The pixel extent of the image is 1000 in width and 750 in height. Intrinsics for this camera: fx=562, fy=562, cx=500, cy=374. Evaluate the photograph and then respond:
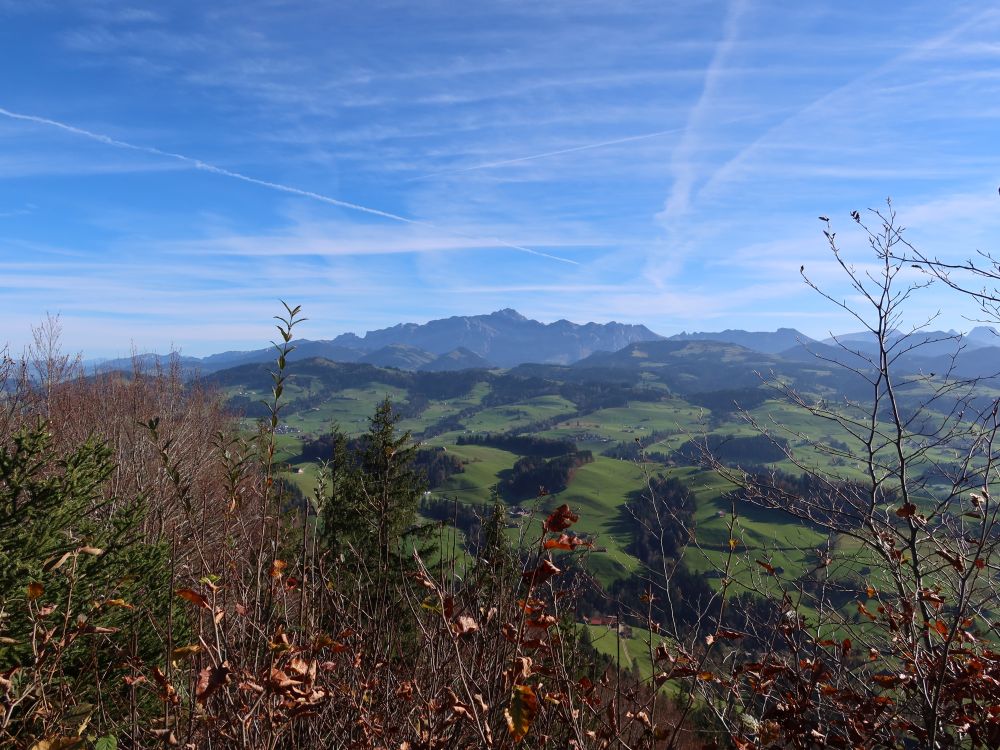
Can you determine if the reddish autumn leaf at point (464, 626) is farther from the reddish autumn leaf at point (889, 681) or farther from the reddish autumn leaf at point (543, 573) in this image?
the reddish autumn leaf at point (889, 681)

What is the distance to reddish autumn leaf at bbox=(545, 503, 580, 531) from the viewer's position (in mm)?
2654

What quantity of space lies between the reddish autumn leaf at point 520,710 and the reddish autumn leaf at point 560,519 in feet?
2.25

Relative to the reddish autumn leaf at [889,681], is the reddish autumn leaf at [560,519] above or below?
above

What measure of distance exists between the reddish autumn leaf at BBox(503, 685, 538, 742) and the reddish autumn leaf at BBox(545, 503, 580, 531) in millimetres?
684

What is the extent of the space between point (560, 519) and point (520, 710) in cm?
82

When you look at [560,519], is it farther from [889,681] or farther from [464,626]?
[889,681]

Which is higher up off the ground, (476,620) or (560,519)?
(560,519)

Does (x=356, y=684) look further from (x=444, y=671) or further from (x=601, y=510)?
(x=601, y=510)

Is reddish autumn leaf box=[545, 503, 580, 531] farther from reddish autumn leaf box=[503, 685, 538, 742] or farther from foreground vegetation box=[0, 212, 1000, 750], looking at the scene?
reddish autumn leaf box=[503, 685, 538, 742]

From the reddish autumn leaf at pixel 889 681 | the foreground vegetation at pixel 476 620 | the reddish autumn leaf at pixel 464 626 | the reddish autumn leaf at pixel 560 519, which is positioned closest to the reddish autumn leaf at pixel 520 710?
the foreground vegetation at pixel 476 620

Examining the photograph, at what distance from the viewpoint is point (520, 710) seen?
2.32 m

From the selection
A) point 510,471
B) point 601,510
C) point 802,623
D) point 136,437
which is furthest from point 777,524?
point 802,623

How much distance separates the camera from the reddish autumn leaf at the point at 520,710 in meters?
2.29

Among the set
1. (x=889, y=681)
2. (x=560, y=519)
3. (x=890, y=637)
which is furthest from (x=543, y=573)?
(x=890, y=637)
